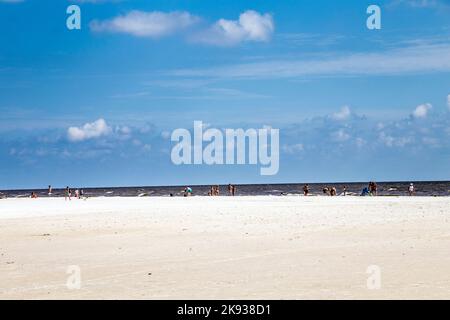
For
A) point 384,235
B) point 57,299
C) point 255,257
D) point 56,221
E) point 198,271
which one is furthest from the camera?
point 56,221

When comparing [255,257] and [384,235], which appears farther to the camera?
[384,235]

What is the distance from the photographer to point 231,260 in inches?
633

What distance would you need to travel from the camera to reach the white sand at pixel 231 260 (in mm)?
11883

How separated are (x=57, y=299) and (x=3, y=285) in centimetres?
229

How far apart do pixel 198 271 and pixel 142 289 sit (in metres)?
2.32

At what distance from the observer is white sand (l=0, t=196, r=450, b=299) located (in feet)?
39.0

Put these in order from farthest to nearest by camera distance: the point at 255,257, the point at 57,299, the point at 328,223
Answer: the point at 328,223
the point at 255,257
the point at 57,299
